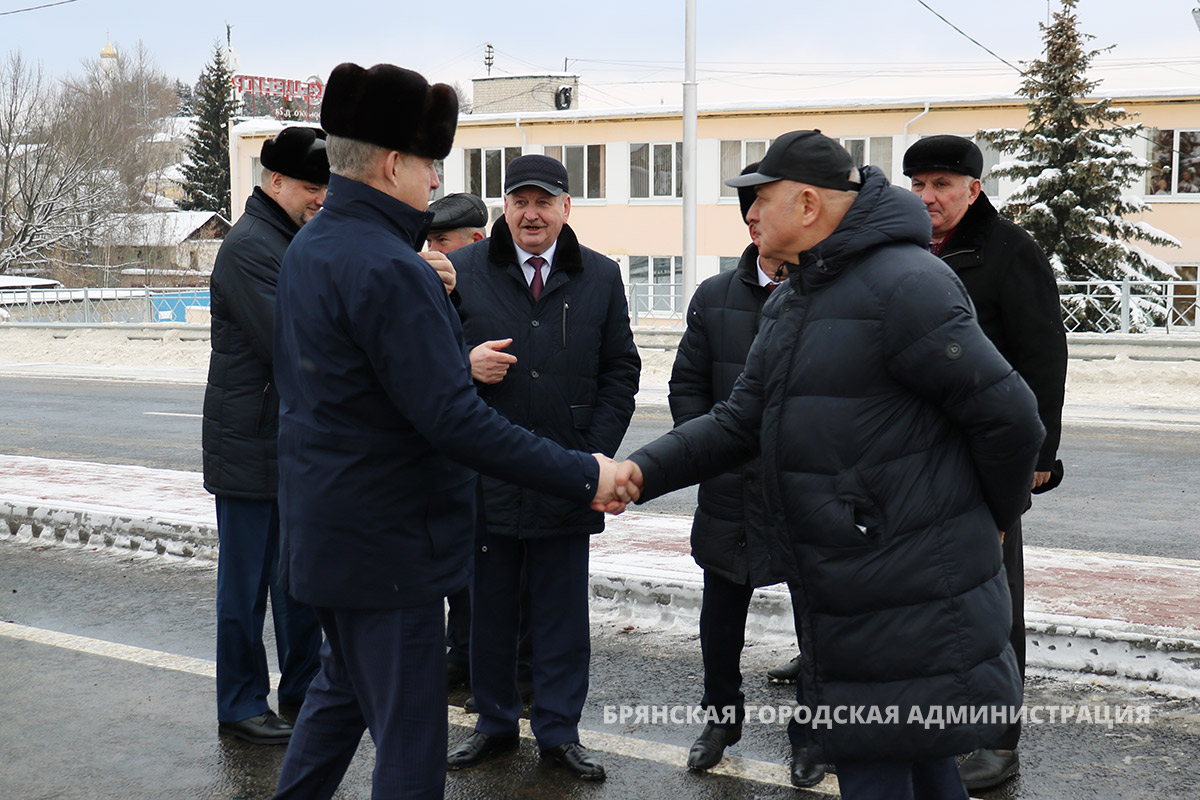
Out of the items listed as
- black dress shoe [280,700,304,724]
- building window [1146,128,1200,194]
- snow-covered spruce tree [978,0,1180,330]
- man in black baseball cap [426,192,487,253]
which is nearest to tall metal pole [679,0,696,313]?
snow-covered spruce tree [978,0,1180,330]

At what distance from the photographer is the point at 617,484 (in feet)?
10.8

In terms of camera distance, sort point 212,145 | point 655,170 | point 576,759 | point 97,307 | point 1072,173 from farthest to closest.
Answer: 1. point 212,145
2. point 655,170
3. point 97,307
4. point 1072,173
5. point 576,759

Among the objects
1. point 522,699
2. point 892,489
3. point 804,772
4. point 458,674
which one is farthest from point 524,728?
point 892,489

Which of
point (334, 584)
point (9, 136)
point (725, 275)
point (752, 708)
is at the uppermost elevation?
point (9, 136)

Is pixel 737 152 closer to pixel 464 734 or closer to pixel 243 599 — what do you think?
pixel 464 734

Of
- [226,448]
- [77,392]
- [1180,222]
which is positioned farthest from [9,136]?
[226,448]

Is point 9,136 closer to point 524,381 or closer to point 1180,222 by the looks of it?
point 1180,222

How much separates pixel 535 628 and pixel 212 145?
66.2m

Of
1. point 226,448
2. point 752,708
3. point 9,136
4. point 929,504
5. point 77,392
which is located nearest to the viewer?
point 929,504

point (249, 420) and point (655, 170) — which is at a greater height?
point (655, 170)

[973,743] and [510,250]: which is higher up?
[510,250]

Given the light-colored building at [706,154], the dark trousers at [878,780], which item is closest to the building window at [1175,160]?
the light-colored building at [706,154]

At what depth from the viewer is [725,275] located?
14.1ft

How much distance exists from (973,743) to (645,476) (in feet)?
3.71
